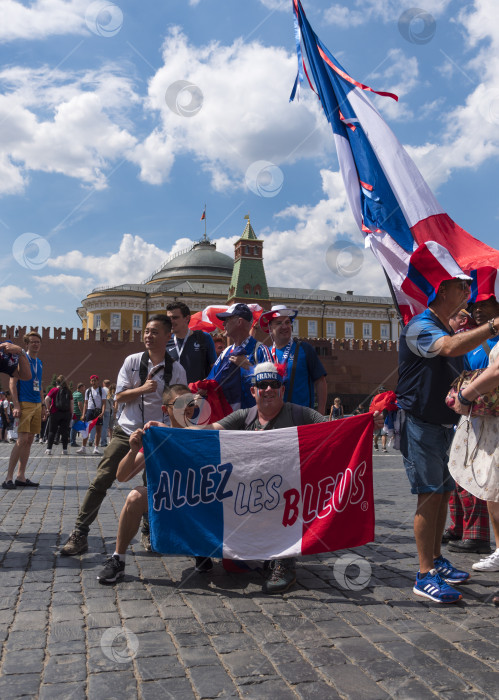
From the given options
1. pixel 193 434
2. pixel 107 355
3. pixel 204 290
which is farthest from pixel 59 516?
pixel 204 290

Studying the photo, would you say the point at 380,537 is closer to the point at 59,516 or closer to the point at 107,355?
the point at 59,516

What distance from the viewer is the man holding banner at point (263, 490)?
3.94 meters

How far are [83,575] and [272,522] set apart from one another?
54.0 inches

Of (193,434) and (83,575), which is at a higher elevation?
(193,434)

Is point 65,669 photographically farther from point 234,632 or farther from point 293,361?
point 293,361

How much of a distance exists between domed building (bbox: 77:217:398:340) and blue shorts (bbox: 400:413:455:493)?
189ft

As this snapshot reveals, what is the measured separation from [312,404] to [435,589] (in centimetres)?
211

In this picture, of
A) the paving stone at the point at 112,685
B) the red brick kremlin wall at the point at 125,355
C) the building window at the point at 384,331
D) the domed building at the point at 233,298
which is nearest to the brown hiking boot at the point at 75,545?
the paving stone at the point at 112,685

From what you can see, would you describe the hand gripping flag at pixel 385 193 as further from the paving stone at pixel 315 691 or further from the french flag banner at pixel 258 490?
the paving stone at pixel 315 691

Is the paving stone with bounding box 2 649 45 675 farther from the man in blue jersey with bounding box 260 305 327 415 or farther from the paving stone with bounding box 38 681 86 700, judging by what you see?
the man in blue jersey with bounding box 260 305 327 415

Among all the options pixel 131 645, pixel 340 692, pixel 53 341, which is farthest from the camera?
pixel 53 341

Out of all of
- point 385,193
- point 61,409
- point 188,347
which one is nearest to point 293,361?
point 188,347

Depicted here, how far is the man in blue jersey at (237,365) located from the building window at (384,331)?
7412cm

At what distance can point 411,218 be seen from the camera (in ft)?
25.6
